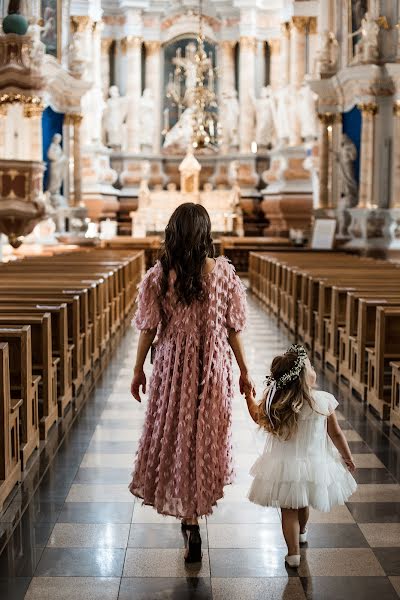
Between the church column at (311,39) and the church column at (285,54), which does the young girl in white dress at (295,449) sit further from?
the church column at (285,54)

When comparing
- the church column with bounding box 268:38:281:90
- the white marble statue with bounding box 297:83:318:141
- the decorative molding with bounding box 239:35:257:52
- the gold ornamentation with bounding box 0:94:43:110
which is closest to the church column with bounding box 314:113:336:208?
the white marble statue with bounding box 297:83:318:141

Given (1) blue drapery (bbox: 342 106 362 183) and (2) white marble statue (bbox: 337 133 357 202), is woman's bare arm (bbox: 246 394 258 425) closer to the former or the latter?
(1) blue drapery (bbox: 342 106 362 183)

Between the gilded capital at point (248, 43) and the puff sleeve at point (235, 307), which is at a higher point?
the gilded capital at point (248, 43)

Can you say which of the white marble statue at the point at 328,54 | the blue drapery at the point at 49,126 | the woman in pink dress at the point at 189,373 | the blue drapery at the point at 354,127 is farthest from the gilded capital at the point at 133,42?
the woman in pink dress at the point at 189,373

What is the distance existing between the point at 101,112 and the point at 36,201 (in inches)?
552

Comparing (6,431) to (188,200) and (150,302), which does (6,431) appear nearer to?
Result: (150,302)

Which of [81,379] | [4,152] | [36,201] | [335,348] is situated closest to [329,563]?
[81,379]

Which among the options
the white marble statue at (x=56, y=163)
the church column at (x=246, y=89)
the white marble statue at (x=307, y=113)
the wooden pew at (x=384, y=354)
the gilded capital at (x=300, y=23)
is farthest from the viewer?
the church column at (x=246, y=89)

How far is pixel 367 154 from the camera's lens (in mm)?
18094

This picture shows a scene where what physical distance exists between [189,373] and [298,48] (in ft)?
74.0

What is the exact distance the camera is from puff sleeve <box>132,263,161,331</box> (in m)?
3.99

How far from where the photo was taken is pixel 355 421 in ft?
22.3

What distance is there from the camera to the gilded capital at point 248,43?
28.2m

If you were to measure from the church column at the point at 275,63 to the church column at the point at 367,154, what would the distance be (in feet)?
35.5
